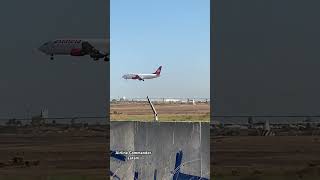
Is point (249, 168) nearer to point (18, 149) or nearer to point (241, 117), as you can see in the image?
point (241, 117)

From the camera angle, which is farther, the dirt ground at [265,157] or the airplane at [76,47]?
the dirt ground at [265,157]

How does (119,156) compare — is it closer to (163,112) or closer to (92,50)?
(163,112)

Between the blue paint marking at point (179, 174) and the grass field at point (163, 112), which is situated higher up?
the grass field at point (163, 112)

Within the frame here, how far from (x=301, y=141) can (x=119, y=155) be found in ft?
16.5

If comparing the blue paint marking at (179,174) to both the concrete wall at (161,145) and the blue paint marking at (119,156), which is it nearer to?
the concrete wall at (161,145)

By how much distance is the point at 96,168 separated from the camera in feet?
38.1

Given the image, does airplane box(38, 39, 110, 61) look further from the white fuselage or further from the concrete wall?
the concrete wall

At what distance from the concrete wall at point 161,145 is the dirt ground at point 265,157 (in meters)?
0.81

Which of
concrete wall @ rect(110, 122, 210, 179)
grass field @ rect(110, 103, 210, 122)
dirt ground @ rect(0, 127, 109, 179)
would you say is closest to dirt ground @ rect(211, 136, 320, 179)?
concrete wall @ rect(110, 122, 210, 179)

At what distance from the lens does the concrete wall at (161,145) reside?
1098cm

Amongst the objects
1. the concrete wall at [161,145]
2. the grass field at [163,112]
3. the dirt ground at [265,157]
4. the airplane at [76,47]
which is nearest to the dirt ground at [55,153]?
the concrete wall at [161,145]

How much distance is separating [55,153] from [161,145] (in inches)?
111

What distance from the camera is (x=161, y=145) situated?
11.0m

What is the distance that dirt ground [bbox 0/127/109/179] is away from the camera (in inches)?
455
